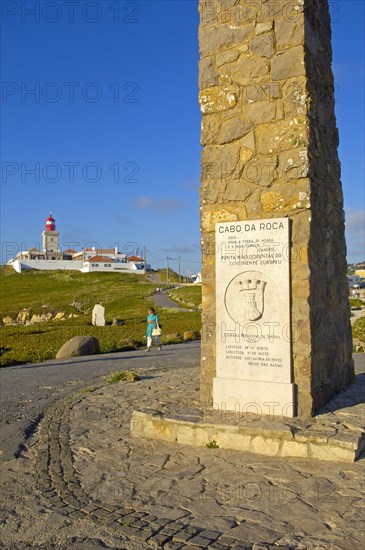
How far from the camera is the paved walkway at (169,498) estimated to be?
376 cm

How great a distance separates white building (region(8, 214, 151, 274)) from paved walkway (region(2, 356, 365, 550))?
300 ft

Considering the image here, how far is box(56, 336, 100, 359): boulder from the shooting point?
15.2 meters

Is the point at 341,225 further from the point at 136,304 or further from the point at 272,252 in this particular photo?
the point at 136,304

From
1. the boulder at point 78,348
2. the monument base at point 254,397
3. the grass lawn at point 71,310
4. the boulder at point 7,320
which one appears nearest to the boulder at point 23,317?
the boulder at point 7,320

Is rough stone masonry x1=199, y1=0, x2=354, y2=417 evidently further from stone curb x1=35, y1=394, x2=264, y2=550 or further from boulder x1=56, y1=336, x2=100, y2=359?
boulder x1=56, y1=336, x2=100, y2=359

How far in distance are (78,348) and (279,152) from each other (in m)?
10.6

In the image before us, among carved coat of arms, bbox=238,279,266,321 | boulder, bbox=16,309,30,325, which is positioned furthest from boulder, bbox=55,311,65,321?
carved coat of arms, bbox=238,279,266,321

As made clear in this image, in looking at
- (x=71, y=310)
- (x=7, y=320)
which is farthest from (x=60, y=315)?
(x=7, y=320)

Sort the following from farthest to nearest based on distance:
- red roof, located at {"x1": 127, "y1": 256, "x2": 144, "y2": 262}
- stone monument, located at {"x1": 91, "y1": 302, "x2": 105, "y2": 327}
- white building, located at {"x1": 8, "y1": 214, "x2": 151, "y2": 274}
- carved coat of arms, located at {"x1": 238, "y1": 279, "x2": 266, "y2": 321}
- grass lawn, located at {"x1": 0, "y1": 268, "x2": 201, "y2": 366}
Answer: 1. red roof, located at {"x1": 127, "y1": 256, "x2": 144, "y2": 262}
2. white building, located at {"x1": 8, "y1": 214, "x2": 151, "y2": 274}
3. stone monument, located at {"x1": 91, "y1": 302, "x2": 105, "y2": 327}
4. grass lawn, located at {"x1": 0, "y1": 268, "x2": 201, "y2": 366}
5. carved coat of arms, located at {"x1": 238, "y1": 279, "x2": 266, "y2": 321}

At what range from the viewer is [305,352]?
6.00 m

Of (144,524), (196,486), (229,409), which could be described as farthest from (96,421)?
(144,524)

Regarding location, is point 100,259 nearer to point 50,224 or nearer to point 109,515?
point 50,224

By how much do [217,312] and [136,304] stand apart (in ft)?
125

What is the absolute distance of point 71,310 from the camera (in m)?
45.0
